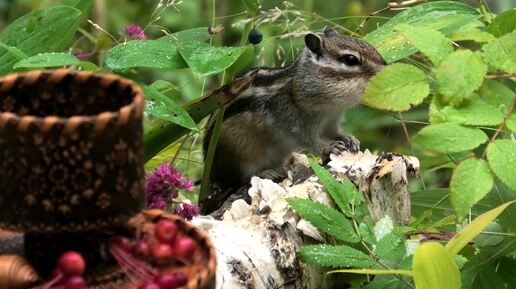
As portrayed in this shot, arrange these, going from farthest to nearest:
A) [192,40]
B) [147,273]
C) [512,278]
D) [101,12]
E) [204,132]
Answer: [101,12], [204,132], [192,40], [512,278], [147,273]

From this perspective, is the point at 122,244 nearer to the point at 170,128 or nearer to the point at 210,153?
the point at 170,128

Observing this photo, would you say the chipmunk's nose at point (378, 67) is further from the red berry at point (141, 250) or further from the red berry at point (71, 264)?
the red berry at point (71, 264)

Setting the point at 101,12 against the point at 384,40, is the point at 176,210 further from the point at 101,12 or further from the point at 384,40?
the point at 101,12

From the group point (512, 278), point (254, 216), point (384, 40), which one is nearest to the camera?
point (254, 216)

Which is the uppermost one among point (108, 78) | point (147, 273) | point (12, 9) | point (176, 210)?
point (108, 78)

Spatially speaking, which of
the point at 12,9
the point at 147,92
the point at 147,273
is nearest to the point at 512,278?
the point at 147,92

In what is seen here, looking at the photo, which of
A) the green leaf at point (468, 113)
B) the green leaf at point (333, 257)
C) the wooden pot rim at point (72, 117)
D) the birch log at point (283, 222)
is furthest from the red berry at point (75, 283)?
the green leaf at point (468, 113)

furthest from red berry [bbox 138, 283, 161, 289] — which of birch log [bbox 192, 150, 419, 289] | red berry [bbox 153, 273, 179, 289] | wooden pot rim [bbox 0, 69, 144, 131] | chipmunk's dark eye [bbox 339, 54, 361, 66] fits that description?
chipmunk's dark eye [bbox 339, 54, 361, 66]

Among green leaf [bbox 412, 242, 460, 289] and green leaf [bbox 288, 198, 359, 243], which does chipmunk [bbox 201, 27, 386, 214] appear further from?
green leaf [bbox 412, 242, 460, 289]
